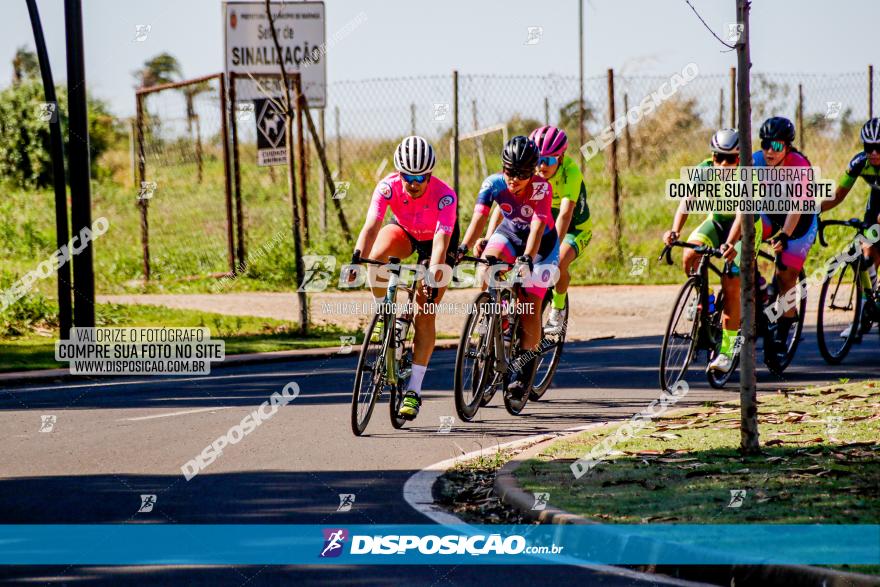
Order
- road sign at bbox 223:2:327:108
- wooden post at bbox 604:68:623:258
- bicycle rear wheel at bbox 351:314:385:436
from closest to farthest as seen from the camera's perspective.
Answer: bicycle rear wheel at bbox 351:314:385:436 → wooden post at bbox 604:68:623:258 → road sign at bbox 223:2:327:108

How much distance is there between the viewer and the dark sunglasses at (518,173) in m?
9.73

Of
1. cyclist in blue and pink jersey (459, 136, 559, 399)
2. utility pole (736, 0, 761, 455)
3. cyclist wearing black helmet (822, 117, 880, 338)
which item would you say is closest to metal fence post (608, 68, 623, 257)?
cyclist wearing black helmet (822, 117, 880, 338)

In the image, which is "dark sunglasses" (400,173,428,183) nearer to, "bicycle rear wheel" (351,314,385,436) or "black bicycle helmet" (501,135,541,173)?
"black bicycle helmet" (501,135,541,173)

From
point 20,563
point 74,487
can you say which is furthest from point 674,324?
point 20,563

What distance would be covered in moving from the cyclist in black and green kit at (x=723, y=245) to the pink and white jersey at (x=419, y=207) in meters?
2.26

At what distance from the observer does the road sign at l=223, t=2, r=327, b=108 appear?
23.3m

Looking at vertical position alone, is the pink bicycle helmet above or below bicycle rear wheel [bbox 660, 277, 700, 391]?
above

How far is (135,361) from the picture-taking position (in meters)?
14.0

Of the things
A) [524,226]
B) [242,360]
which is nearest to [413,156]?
[524,226]

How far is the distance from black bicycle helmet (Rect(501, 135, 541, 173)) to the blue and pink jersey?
247 mm

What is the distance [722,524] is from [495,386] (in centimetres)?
416

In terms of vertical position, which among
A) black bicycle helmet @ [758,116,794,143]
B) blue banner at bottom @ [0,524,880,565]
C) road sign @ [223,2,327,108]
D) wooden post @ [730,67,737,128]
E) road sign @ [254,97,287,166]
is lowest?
blue banner at bottom @ [0,524,880,565]

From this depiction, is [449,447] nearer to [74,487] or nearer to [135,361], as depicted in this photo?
[74,487]

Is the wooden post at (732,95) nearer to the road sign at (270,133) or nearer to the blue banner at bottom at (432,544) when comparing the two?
the road sign at (270,133)
